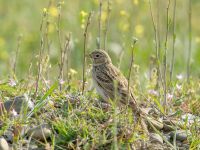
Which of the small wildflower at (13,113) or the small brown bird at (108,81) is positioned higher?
the small brown bird at (108,81)

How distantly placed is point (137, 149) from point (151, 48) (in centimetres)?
785

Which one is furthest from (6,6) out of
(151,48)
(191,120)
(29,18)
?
(191,120)

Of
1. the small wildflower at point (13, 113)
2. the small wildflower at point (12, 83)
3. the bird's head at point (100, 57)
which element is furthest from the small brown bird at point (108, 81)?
the small wildflower at point (13, 113)

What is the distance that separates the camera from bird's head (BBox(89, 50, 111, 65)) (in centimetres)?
833

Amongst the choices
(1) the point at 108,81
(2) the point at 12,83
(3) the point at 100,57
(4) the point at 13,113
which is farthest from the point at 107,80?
(4) the point at 13,113

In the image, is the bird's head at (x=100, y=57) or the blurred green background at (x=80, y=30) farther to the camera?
the blurred green background at (x=80, y=30)

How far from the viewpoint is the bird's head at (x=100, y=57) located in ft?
27.3

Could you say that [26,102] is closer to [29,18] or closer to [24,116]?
[24,116]

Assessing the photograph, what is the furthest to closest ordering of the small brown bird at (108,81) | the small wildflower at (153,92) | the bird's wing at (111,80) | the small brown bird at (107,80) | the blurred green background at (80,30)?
1. the blurred green background at (80,30)
2. the small wildflower at (153,92)
3. the bird's wing at (111,80)
4. the small brown bird at (107,80)
5. the small brown bird at (108,81)

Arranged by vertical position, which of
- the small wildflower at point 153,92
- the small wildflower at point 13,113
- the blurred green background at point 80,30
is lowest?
the small wildflower at point 13,113

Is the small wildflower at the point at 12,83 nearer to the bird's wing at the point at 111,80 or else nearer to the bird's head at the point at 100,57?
the bird's wing at the point at 111,80

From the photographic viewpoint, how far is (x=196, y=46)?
46.2ft

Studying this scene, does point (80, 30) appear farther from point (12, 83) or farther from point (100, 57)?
point (12, 83)

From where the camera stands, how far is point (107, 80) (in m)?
7.86
